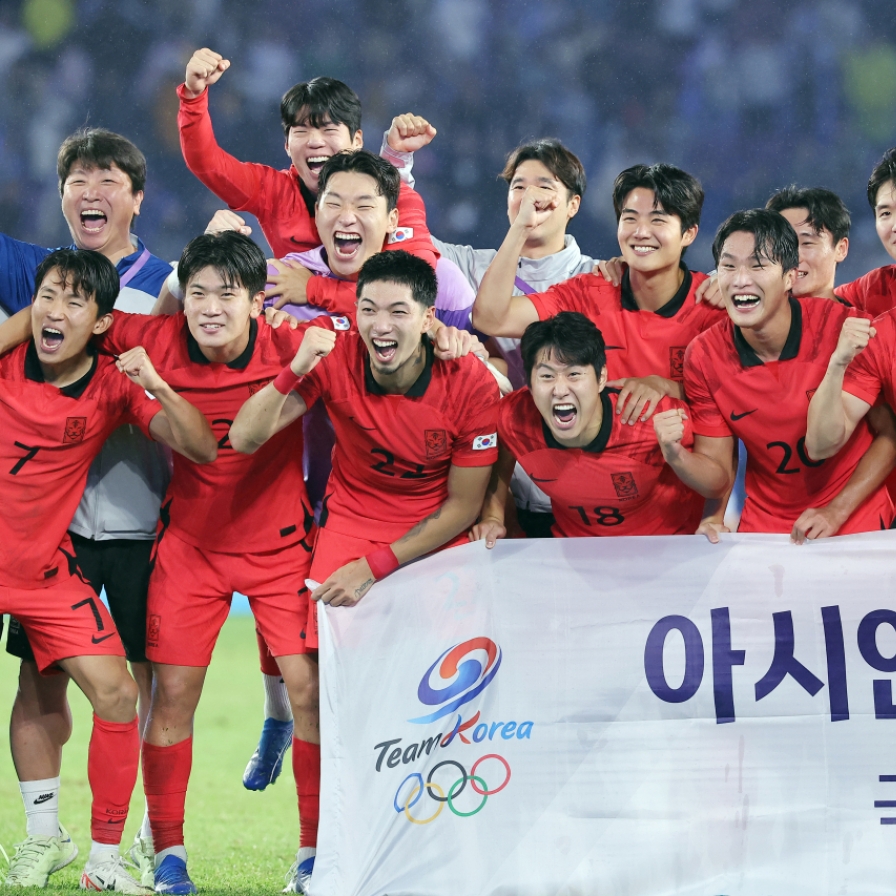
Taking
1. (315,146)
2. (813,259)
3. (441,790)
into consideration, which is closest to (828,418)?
(813,259)

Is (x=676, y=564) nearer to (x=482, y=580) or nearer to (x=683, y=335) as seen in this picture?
(x=482, y=580)

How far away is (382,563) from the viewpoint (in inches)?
130

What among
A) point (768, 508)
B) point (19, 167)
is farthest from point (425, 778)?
point (19, 167)

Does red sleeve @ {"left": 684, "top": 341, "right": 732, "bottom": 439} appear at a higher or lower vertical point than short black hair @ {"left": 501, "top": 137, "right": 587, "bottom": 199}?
lower

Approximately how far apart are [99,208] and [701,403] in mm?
2096

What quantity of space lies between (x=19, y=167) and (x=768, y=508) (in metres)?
8.73

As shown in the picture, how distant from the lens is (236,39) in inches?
408

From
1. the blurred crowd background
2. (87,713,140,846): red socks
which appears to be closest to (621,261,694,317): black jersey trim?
(87,713,140,846): red socks

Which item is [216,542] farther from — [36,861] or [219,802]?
[219,802]

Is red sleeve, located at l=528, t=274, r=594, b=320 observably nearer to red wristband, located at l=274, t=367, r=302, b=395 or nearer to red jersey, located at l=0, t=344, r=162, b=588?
red wristband, located at l=274, t=367, r=302, b=395

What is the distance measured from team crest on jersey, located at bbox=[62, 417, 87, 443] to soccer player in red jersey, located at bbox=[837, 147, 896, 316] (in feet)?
7.81

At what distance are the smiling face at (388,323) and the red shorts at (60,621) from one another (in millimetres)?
1090

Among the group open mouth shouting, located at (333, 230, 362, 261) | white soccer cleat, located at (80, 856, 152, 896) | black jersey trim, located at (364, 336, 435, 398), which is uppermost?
open mouth shouting, located at (333, 230, 362, 261)

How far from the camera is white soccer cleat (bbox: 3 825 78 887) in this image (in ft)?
11.2
